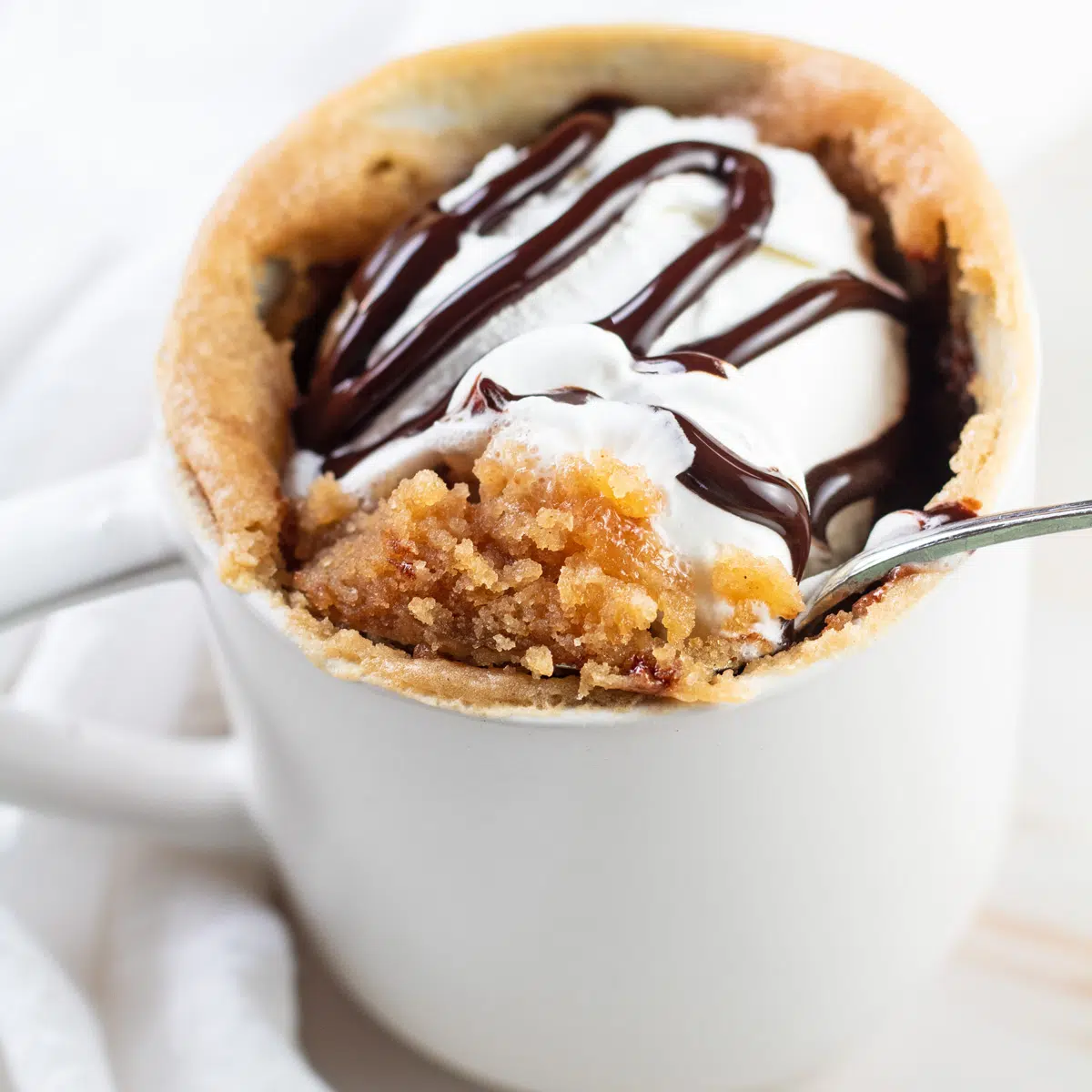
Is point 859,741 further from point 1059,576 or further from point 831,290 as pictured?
point 1059,576

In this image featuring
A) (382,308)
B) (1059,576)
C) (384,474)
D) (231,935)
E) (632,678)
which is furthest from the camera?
(1059,576)

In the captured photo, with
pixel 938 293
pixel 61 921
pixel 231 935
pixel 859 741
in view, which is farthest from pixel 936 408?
pixel 61 921

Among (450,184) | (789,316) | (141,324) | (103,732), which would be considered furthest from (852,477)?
(141,324)

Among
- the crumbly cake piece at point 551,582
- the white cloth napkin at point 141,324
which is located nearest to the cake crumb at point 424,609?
the crumbly cake piece at point 551,582

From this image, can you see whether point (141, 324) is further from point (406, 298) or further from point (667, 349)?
point (667, 349)

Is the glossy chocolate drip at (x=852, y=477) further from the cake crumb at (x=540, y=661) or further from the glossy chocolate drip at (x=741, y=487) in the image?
the cake crumb at (x=540, y=661)

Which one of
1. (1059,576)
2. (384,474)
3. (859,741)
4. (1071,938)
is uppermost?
(384,474)

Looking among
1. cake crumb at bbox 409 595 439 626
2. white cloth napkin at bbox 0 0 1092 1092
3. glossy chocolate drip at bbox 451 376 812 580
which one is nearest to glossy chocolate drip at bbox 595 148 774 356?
glossy chocolate drip at bbox 451 376 812 580
